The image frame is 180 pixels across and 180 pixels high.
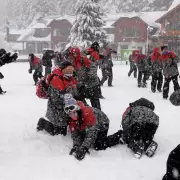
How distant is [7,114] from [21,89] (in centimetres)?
450

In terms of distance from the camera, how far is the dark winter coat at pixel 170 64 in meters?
9.23

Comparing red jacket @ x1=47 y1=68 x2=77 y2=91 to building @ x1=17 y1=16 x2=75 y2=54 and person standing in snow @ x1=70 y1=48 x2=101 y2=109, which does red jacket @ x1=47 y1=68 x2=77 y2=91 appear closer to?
person standing in snow @ x1=70 y1=48 x2=101 y2=109

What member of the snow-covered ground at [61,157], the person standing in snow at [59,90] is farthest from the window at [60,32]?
the person standing in snow at [59,90]

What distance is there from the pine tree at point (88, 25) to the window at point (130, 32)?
9345 millimetres

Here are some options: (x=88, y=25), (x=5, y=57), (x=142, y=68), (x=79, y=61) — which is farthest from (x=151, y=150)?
(x=88, y=25)

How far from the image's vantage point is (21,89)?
1184cm

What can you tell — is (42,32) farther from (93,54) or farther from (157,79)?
(93,54)

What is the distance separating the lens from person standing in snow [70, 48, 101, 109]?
270 inches

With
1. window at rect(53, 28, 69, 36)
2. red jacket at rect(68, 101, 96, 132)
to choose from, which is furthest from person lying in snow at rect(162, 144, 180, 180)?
window at rect(53, 28, 69, 36)

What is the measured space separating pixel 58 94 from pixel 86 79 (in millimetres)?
1950

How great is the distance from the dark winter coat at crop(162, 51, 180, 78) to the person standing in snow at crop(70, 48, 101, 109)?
Answer: 125 inches

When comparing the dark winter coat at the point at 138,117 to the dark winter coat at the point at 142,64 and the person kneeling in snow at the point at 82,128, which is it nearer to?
the person kneeling in snow at the point at 82,128

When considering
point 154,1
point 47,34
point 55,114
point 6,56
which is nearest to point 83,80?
point 55,114

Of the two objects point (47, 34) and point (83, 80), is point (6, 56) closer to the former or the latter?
point (83, 80)
